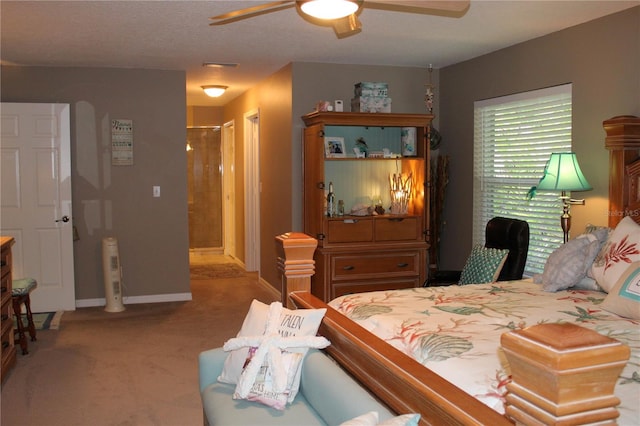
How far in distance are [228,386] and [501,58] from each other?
12.5 feet

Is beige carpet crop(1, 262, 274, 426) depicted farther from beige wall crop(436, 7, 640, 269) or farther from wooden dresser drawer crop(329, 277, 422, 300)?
beige wall crop(436, 7, 640, 269)

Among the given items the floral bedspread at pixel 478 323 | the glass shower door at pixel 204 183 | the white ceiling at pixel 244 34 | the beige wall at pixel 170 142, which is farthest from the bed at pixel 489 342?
the glass shower door at pixel 204 183

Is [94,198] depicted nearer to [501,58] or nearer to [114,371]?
[114,371]

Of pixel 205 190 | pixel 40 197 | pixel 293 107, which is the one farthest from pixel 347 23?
pixel 205 190

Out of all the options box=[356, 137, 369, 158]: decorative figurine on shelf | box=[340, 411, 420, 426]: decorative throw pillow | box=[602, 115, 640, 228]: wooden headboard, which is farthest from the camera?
box=[356, 137, 369, 158]: decorative figurine on shelf

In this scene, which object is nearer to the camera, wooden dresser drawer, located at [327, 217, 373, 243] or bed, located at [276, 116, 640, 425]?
bed, located at [276, 116, 640, 425]

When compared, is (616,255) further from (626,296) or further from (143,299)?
(143,299)

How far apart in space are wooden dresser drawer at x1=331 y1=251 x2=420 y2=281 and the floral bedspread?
2005 millimetres

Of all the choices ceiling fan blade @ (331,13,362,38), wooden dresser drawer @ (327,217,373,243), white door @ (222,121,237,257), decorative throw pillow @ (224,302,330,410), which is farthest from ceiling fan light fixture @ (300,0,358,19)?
white door @ (222,121,237,257)

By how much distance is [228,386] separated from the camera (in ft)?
8.78

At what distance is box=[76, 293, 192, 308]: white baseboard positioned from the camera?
6.17 metres

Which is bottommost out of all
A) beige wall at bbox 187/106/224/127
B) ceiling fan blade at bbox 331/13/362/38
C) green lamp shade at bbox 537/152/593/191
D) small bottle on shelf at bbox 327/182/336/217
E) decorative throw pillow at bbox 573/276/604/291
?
decorative throw pillow at bbox 573/276/604/291

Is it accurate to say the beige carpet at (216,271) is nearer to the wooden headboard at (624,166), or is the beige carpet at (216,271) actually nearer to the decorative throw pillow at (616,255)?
the wooden headboard at (624,166)

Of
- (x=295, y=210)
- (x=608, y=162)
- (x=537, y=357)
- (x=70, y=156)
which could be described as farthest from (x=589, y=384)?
(x=70, y=156)
